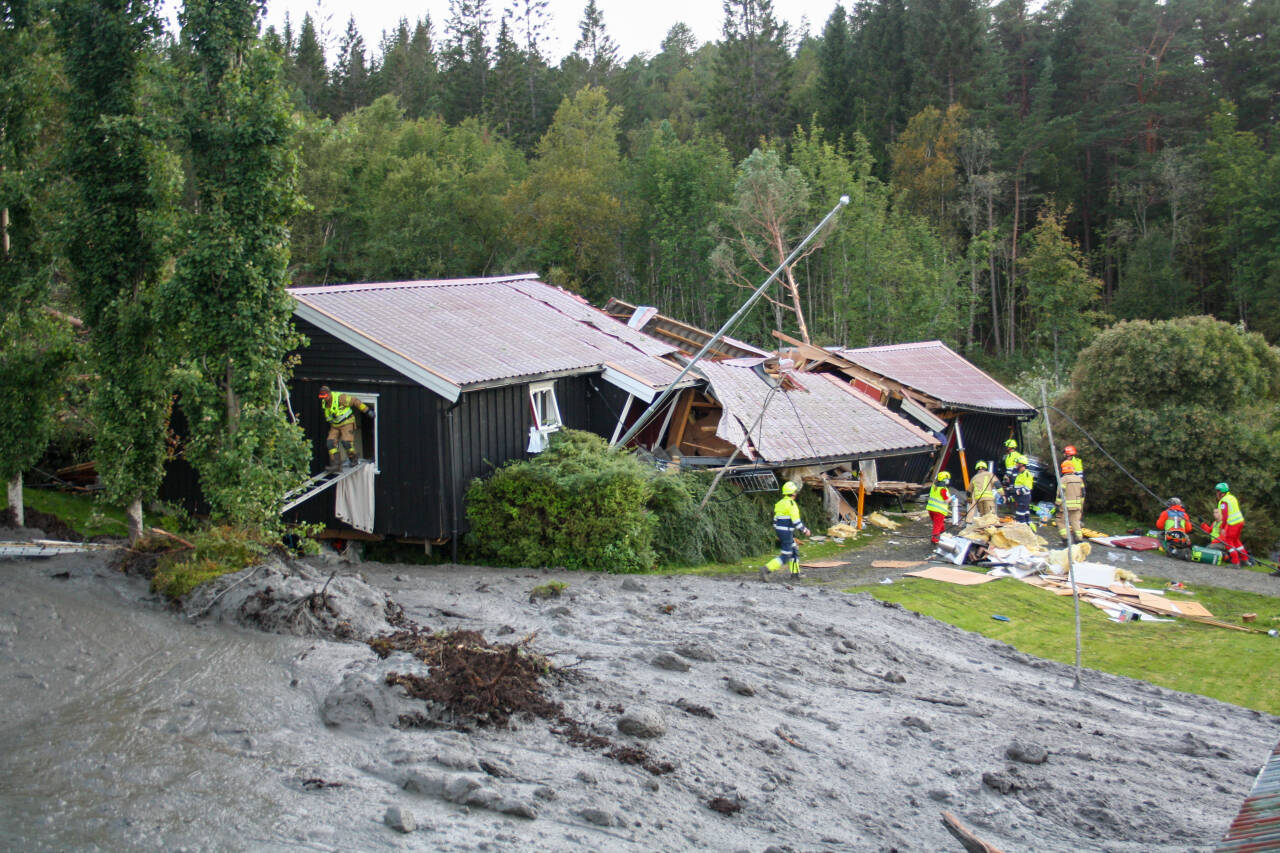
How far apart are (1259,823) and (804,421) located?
1651cm

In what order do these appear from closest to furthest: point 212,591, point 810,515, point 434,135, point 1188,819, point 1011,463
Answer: point 1188,819, point 212,591, point 810,515, point 1011,463, point 434,135

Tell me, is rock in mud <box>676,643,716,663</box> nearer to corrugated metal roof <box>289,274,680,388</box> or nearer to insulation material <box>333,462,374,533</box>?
corrugated metal roof <box>289,274,680,388</box>

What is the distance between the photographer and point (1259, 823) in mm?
5754

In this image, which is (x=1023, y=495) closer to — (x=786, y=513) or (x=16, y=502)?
(x=786, y=513)

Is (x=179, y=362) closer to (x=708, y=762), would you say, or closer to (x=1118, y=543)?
(x=708, y=762)

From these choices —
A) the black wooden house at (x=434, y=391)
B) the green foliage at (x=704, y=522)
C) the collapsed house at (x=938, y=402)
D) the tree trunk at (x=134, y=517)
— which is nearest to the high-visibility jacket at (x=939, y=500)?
the green foliage at (x=704, y=522)

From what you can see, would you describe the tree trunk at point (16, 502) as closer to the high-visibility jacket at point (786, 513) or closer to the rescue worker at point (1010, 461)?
the high-visibility jacket at point (786, 513)

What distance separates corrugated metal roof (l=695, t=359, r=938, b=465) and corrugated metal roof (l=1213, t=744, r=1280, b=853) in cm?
1399

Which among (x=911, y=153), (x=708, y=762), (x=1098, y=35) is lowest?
(x=708, y=762)

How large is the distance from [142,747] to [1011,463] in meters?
20.7

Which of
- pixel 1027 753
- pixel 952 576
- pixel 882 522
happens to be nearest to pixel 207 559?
pixel 1027 753

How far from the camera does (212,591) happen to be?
10.7 metres

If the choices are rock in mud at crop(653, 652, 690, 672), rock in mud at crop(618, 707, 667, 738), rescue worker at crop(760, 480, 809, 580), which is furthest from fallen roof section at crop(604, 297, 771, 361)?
rock in mud at crop(618, 707, 667, 738)

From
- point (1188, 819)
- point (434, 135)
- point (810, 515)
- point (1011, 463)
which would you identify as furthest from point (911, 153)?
point (1188, 819)
